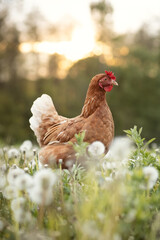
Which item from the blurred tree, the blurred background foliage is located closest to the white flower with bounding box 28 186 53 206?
the blurred background foliage

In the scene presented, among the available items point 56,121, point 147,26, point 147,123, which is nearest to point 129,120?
point 147,123

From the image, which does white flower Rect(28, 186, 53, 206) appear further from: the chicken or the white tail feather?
the white tail feather

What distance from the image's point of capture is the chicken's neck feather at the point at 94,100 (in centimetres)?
395

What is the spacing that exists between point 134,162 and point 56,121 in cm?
169

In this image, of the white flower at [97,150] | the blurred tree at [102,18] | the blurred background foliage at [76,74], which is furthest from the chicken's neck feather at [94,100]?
the blurred tree at [102,18]

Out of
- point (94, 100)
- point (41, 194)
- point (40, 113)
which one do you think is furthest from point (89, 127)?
point (41, 194)

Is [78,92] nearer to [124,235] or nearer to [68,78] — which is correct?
[68,78]

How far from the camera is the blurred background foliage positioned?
18.8 meters

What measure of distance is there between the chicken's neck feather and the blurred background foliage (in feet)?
38.1

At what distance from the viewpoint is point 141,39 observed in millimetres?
26984

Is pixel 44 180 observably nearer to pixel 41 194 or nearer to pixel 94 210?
pixel 41 194

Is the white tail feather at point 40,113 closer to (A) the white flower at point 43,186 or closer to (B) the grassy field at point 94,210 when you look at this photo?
(B) the grassy field at point 94,210

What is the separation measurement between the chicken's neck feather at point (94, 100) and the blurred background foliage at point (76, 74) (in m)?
11.6

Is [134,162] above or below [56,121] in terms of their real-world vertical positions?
below
